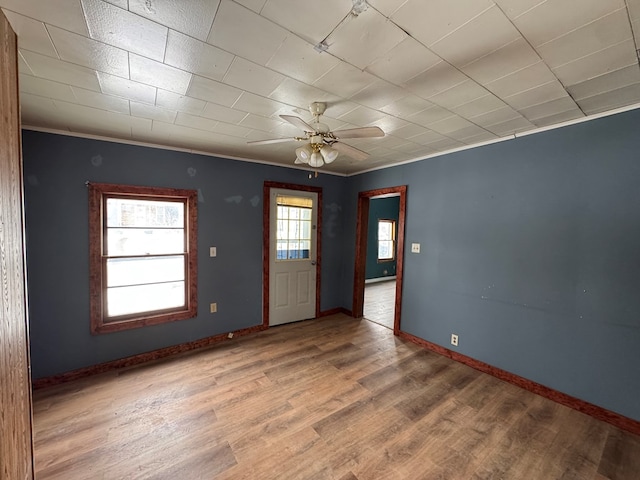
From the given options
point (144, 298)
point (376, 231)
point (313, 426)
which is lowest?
point (313, 426)

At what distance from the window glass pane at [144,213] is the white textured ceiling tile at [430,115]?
280 cm

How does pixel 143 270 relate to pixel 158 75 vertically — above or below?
below

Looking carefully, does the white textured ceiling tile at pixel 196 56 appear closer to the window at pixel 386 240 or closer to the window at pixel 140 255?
the window at pixel 140 255

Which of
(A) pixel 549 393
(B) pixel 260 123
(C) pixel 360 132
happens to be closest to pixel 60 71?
(B) pixel 260 123

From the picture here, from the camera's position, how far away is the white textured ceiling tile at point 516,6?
43.7 inches

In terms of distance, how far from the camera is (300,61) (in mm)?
1497

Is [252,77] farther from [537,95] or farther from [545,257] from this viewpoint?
[545,257]

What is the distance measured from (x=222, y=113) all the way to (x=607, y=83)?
2760 millimetres

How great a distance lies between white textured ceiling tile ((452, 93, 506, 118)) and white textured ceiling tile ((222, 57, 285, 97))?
1.42 metres

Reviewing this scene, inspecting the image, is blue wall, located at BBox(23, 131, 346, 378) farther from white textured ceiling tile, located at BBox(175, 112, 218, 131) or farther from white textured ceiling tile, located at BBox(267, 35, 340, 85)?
white textured ceiling tile, located at BBox(267, 35, 340, 85)

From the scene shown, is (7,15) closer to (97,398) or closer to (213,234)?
(213,234)

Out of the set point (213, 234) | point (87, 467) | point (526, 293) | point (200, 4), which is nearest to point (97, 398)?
point (87, 467)

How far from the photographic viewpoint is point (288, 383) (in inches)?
101

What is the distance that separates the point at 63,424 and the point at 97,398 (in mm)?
323
